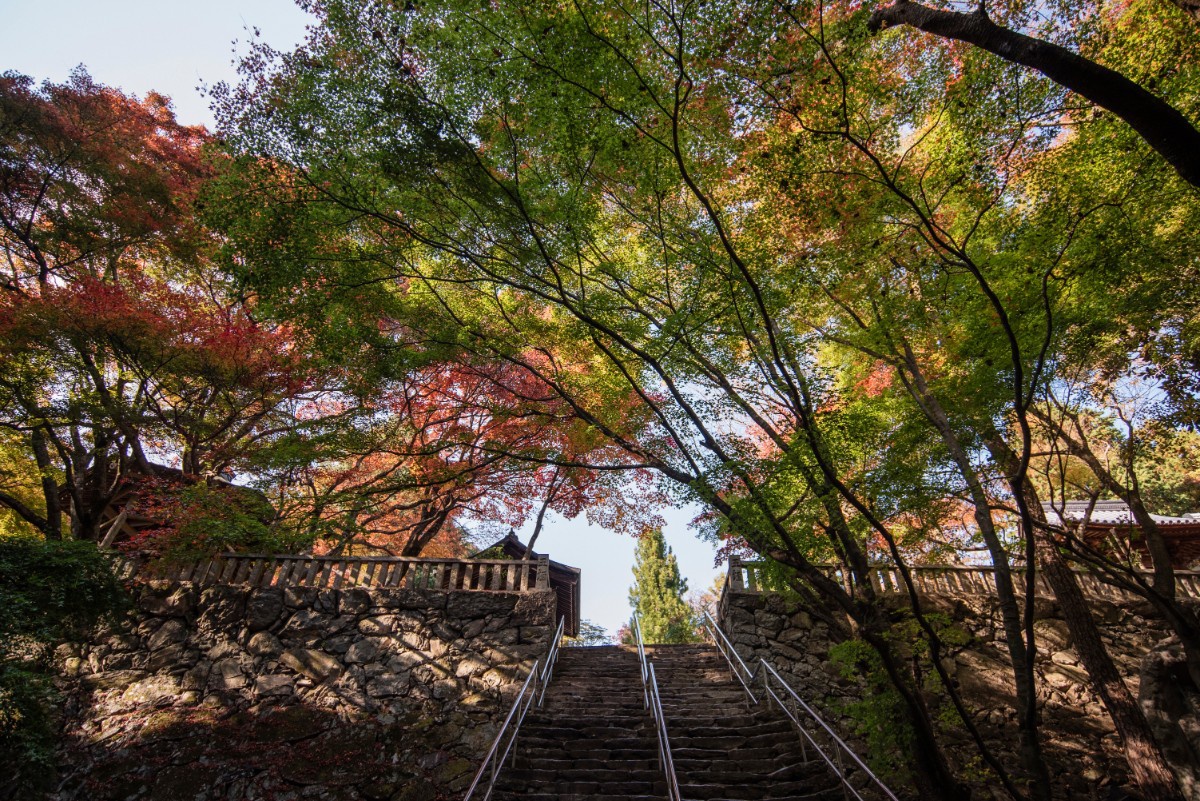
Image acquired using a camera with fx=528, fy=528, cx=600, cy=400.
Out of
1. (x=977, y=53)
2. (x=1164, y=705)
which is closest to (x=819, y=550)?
(x=1164, y=705)

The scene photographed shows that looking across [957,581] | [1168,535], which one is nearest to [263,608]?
[957,581]

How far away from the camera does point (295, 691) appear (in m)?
9.84

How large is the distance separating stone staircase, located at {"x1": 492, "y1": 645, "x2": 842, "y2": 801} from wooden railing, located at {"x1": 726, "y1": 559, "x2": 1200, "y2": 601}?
7.30 ft

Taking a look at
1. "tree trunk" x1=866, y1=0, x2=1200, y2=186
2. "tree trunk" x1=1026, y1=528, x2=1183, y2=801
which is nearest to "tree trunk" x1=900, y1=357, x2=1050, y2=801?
"tree trunk" x1=1026, y1=528, x2=1183, y2=801

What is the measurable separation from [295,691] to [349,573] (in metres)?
2.24

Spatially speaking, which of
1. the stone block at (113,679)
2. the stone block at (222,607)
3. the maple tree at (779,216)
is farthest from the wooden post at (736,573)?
the stone block at (113,679)

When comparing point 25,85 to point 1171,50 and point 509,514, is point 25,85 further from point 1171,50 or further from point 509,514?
point 1171,50

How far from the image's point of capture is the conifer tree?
2203 centimetres

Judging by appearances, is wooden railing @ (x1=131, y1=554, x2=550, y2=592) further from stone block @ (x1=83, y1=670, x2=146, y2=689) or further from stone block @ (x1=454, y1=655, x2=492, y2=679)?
stone block @ (x1=83, y1=670, x2=146, y2=689)

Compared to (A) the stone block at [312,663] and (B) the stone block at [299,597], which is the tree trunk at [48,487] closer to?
(B) the stone block at [299,597]

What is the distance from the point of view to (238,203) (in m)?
6.82

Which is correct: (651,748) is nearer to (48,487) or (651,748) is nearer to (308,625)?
(308,625)

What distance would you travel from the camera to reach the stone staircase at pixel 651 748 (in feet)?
22.1

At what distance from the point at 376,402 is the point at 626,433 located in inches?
210
